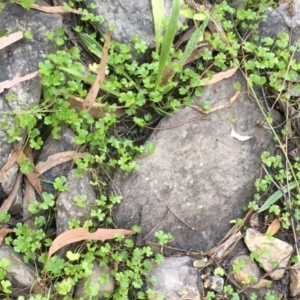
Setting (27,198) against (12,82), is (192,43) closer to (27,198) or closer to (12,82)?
(12,82)

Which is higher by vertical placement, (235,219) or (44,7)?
(44,7)

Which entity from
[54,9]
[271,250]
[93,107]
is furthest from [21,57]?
[271,250]

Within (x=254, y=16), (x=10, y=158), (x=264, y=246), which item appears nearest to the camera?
(x=10, y=158)

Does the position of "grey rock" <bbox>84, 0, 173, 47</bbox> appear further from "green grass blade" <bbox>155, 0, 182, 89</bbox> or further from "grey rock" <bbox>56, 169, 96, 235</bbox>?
"grey rock" <bbox>56, 169, 96, 235</bbox>

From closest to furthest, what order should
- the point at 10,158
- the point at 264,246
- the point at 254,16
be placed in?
the point at 10,158
the point at 264,246
the point at 254,16

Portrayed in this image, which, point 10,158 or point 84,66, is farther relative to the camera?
point 84,66

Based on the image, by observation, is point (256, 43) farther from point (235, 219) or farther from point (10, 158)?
point (10, 158)

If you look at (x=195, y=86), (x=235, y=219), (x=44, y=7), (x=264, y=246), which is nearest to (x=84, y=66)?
(x=44, y=7)
